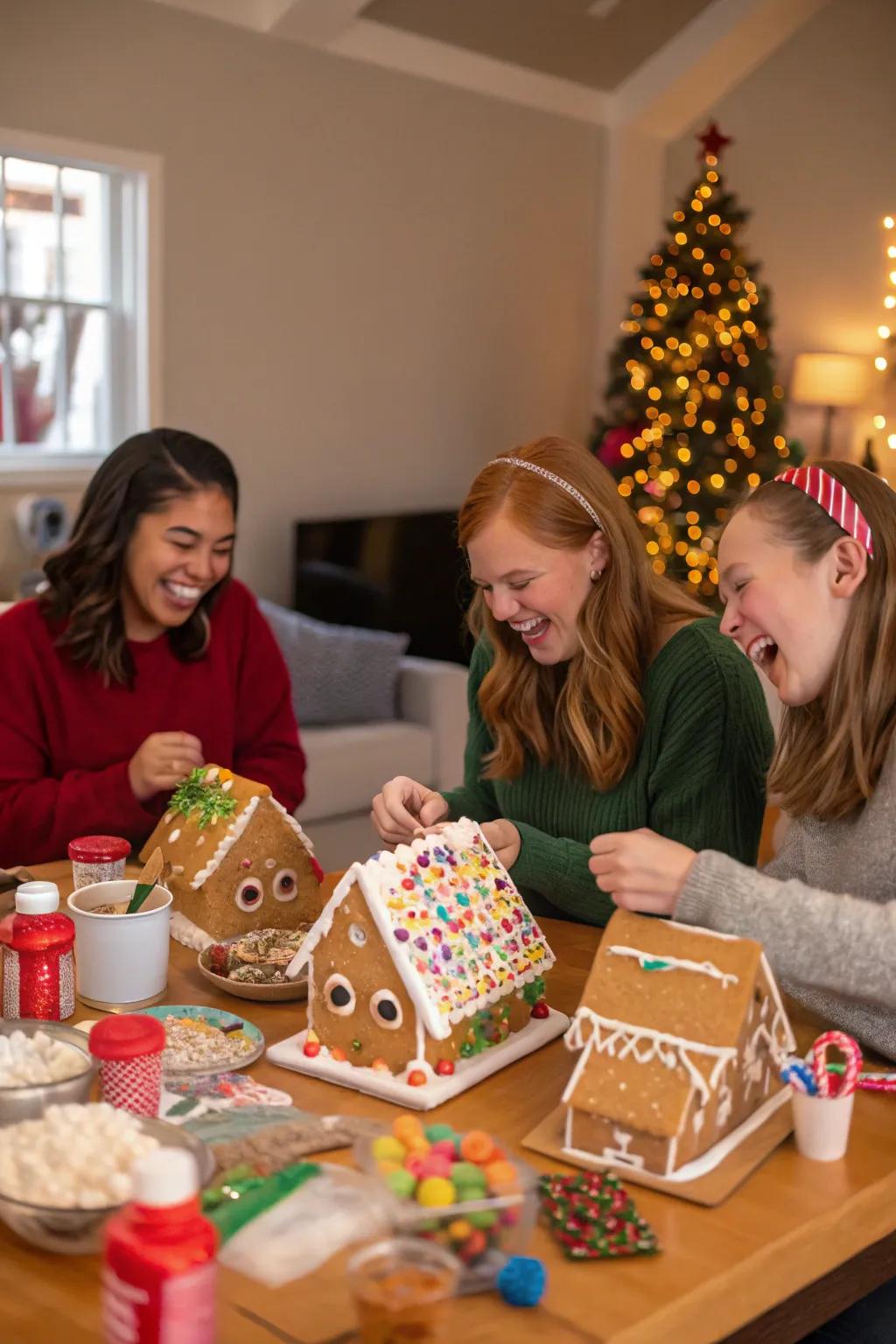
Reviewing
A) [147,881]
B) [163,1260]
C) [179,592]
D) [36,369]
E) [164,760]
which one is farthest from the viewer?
[36,369]

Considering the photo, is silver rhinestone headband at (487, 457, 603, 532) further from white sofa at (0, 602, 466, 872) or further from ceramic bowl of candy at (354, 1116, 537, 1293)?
white sofa at (0, 602, 466, 872)

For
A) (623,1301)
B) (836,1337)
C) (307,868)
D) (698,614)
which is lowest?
(836,1337)

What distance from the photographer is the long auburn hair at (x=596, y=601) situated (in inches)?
75.3

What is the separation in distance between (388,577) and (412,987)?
4139 millimetres

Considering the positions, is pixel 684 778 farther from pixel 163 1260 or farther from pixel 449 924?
pixel 163 1260

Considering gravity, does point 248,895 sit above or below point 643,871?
below

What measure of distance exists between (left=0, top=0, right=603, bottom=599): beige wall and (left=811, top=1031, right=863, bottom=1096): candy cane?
12.1 ft

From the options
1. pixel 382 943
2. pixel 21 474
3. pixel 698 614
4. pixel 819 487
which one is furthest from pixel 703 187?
pixel 382 943

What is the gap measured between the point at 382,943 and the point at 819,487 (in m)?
0.66

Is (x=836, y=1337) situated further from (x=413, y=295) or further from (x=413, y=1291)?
(x=413, y=295)

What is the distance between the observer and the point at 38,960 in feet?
4.88

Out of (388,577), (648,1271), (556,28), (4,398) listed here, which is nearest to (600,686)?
(648,1271)

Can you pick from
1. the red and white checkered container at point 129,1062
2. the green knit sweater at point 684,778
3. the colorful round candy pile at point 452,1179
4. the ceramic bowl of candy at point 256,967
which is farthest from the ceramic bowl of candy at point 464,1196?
the green knit sweater at point 684,778

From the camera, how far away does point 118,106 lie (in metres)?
4.54
